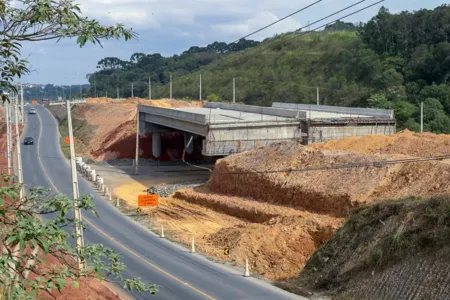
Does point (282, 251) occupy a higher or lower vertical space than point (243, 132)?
lower

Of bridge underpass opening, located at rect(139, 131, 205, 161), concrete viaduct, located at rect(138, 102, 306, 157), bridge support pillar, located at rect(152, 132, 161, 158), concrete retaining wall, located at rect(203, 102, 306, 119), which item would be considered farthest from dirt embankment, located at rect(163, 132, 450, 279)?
bridge support pillar, located at rect(152, 132, 161, 158)

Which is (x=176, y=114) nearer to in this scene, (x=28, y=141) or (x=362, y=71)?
(x=28, y=141)

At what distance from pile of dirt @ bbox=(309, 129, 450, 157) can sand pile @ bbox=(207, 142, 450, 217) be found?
287cm

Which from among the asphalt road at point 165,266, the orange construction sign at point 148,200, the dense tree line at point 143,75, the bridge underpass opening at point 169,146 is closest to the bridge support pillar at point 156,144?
the bridge underpass opening at point 169,146

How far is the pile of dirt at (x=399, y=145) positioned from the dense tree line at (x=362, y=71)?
16.3 m

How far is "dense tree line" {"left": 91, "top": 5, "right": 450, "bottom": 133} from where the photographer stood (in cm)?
6602

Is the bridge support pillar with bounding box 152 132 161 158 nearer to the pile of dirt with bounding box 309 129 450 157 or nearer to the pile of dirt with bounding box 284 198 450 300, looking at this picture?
the pile of dirt with bounding box 309 129 450 157

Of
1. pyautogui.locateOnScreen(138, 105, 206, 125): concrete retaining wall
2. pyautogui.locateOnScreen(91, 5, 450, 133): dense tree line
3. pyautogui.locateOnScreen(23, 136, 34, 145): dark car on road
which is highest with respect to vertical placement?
pyautogui.locateOnScreen(91, 5, 450, 133): dense tree line

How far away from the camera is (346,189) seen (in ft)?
104

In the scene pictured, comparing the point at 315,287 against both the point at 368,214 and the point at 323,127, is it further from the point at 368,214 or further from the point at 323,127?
the point at 323,127

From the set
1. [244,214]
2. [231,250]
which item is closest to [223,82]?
[244,214]

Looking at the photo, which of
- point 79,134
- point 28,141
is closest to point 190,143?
point 28,141

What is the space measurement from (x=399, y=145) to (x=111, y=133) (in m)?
46.0

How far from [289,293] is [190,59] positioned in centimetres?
16591
